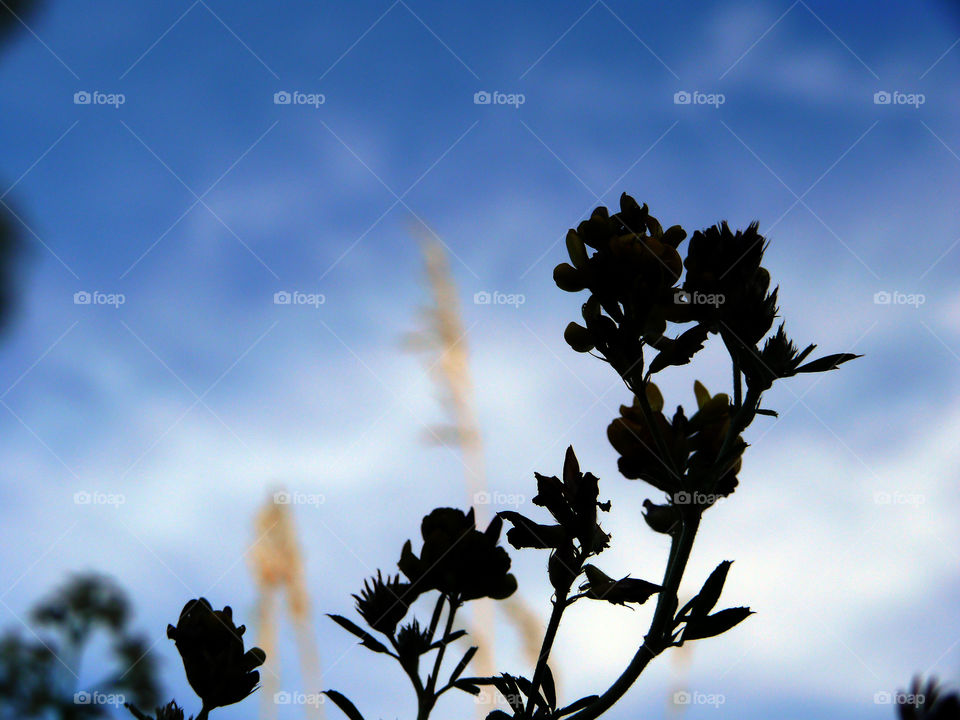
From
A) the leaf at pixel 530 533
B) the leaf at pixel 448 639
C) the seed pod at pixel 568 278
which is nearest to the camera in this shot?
the leaf at pixel 448 639

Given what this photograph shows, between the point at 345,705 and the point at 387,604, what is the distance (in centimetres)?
15

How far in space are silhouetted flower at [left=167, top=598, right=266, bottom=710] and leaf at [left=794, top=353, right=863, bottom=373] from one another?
82cm

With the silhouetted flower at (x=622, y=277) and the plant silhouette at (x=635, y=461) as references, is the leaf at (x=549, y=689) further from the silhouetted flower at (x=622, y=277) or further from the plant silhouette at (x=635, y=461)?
the silhouetted flower at (x=622, y=277)

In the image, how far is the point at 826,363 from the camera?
953 mm

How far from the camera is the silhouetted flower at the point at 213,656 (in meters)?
0.83

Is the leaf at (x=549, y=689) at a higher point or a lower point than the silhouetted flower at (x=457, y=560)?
lower

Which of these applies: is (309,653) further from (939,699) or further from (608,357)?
(939,699)

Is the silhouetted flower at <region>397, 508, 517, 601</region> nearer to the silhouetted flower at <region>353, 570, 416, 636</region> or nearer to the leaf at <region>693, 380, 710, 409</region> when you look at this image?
the silhouetted flower at <region>353, 570, 416, 636</region>

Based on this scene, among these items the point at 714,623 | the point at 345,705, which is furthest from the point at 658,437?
the point at 345,705

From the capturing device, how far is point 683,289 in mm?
896

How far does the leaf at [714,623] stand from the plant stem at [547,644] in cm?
16

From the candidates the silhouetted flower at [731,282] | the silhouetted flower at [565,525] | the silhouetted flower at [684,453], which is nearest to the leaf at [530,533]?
the silhouetted flower at [565,525]

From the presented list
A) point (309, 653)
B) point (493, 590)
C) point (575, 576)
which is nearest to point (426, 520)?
point (493, 590)

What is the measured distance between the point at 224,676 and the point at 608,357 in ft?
2.08
